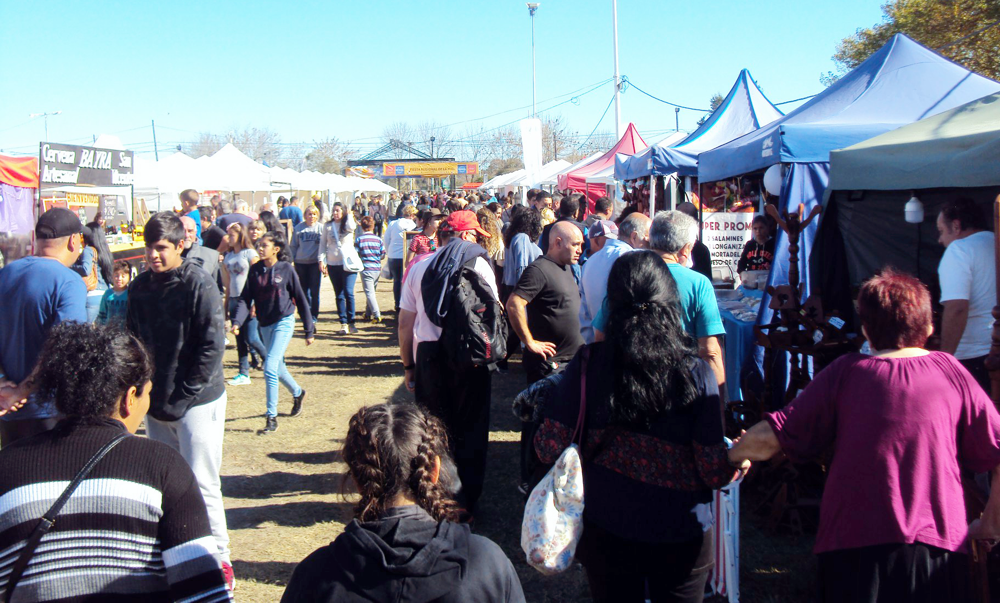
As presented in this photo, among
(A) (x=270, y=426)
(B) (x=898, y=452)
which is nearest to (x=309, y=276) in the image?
(A) (x=270, y=426)

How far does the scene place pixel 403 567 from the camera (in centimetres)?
146

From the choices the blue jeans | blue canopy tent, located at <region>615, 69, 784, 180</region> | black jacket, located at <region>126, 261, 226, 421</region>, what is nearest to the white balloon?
blue canopy tent, located at <region>615, 69, 784, 180</region>

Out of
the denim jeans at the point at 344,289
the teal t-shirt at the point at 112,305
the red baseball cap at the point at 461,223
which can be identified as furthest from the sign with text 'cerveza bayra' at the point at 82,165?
the red baseball cap at the point at 461,223

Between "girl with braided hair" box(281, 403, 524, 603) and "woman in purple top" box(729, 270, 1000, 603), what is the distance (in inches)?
40.0

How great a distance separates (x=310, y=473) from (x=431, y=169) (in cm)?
7366

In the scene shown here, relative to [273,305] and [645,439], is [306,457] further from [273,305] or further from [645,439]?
[645,439]

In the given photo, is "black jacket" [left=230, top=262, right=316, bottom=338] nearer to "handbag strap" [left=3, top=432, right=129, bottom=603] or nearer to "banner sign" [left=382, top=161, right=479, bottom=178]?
"handbag strap" [left=3, top=432, right=129, bottom=603]

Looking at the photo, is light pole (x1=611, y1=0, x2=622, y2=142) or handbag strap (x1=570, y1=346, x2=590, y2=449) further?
light pole (x1=611, y1=0, x2=622, y2=142)

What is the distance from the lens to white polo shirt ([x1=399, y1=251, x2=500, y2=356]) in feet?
14.1

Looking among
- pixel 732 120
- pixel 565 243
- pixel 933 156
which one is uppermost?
pixel 732 120

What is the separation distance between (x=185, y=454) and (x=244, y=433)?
3029 millimetres

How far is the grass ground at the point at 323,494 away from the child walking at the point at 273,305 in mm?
505

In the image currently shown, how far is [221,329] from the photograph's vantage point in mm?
3656

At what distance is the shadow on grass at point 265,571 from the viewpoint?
12.9 ft
